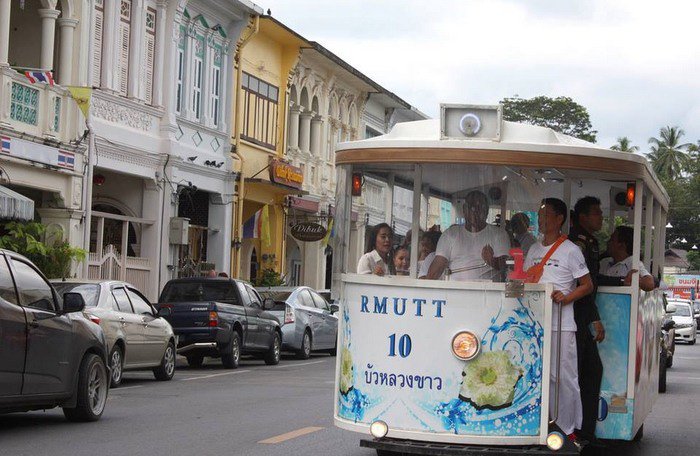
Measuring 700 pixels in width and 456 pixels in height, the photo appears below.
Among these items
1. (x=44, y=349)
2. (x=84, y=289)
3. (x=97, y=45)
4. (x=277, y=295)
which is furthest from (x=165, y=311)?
(x=44, y=349)

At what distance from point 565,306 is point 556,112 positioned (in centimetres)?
7534

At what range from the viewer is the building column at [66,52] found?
2744cm

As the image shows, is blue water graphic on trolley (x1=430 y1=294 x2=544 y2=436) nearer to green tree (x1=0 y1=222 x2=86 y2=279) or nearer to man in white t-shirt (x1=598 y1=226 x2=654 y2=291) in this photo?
man in white t-shirt (x1=598 y1=226 x2=654 y2=291)

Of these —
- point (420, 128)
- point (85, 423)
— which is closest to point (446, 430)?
point (420, 128)

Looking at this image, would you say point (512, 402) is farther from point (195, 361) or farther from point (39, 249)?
point (195, 361)

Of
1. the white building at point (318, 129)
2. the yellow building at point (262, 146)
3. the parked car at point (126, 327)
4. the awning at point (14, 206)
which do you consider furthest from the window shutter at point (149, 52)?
the parked car at point (126, 327)

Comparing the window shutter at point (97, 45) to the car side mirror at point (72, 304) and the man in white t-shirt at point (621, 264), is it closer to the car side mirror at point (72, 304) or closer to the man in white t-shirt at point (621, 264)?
the car side mirror at point (72, 304)

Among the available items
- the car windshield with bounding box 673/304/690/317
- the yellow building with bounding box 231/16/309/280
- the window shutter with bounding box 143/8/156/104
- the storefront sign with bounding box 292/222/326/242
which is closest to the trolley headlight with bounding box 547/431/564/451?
the window shutter with bounding box 143/8/156/104

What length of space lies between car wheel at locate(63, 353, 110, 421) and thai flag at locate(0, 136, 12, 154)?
37.2ft

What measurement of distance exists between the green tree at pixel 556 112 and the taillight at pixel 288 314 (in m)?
57.1

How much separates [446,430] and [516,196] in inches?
70.9

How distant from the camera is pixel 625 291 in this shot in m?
10.5

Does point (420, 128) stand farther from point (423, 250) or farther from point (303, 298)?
point (303, 298)

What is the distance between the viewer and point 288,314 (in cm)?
2781
